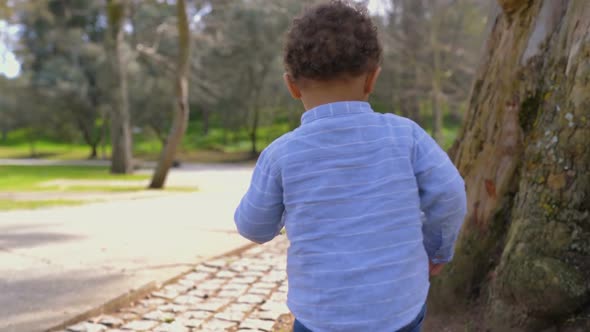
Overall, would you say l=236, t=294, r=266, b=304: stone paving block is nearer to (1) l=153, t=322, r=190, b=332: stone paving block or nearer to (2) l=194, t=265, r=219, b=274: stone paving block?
(1) l=153, t=322, r=190, b=332: stone paving block

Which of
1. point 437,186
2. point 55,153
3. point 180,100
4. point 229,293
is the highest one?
point 437,186

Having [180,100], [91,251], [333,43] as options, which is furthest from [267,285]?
[180,100]

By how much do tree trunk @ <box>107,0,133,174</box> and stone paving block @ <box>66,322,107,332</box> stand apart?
18.1 metres

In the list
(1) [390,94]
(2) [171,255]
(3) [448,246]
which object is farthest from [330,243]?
(1) [390,94]

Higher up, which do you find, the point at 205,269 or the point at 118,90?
the point at 118,90

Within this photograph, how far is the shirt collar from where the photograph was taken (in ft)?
5.71

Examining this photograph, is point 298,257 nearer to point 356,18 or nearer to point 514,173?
point 356,18

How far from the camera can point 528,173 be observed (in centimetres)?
290

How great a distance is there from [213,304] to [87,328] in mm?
998

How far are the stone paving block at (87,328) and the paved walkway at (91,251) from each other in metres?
0.10

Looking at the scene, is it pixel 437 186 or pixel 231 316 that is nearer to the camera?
pixel 437 186

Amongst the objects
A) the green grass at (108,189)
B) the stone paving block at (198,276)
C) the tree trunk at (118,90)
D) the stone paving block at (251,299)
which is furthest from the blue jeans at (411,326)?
the tree trunk at (118,90)

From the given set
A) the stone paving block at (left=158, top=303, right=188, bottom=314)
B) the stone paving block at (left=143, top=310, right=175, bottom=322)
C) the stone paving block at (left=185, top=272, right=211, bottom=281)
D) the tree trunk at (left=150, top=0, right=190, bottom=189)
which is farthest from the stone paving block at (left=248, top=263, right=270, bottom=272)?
the tree trunk at (left=150, top=0, right=190, bottom=189)

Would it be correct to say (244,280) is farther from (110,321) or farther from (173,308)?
(110,321)
